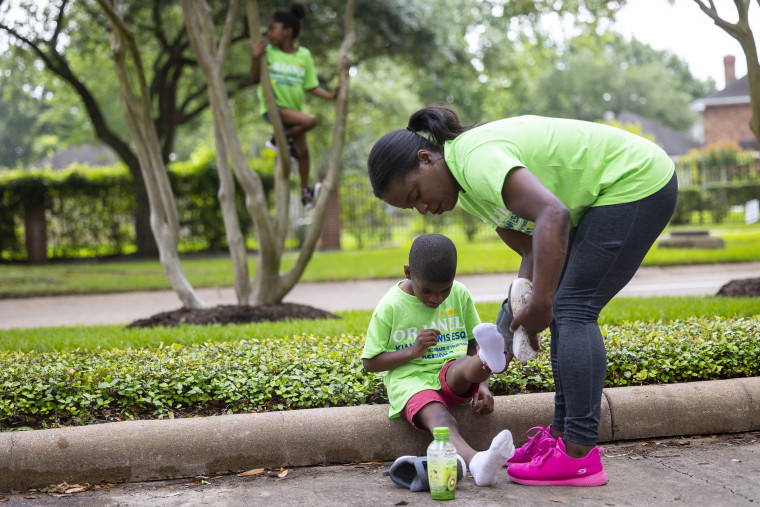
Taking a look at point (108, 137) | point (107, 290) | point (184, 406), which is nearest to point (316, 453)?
point (184, 406)

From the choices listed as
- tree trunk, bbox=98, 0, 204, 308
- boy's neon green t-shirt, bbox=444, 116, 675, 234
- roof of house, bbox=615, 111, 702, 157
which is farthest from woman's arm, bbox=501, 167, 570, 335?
roof of house, bbox=615, 111, 702, 157

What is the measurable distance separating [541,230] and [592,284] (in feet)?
1.83

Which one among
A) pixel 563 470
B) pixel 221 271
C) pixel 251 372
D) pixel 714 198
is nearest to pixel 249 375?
pixel 251 372

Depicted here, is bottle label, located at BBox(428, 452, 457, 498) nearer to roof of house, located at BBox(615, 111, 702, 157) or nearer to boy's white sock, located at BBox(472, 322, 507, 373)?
boy's white sock, located at BBox(472, 322, 507, 373)

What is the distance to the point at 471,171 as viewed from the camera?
8.07 ft

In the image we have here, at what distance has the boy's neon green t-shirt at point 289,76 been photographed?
6.31m

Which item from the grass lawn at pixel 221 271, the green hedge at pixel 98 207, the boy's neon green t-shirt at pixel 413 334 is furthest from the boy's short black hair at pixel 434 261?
Answer: the green hedge at pixel 98 207

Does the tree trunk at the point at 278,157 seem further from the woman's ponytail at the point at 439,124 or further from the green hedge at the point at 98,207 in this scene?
the green hedge at the point at 98,207

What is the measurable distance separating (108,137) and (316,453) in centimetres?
1402

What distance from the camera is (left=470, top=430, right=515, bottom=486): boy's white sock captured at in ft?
8.66

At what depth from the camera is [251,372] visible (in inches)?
145

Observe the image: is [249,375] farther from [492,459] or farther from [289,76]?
[289,76]

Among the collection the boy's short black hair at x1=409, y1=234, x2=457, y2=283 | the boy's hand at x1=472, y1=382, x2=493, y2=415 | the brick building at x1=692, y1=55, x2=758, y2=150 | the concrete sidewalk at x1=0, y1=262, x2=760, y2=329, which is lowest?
the boy's hand at x1=472, y1=382, x2=493, y2=415

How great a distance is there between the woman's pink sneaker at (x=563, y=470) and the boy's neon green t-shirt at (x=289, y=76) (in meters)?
4.22
